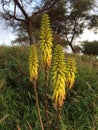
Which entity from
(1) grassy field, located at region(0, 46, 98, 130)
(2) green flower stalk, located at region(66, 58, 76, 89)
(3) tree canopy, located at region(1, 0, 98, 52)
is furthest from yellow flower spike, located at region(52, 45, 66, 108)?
(3) tree canopy, located at region(1, 0, 98, 52)

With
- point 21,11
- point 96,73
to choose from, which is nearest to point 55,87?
point 96,73

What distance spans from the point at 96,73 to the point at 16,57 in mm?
1853

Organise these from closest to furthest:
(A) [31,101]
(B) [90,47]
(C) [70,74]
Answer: (C) [70,74]
(A) [31,101]
(B) [90,47]

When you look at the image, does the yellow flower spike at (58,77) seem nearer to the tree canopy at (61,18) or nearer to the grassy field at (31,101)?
the grassy field at (31,101)

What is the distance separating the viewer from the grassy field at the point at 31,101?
23.8 feet

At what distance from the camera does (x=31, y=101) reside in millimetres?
8016

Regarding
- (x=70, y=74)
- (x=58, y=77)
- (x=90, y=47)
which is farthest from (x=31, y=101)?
(x=90, y=47)

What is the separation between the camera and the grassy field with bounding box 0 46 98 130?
7.27 metres

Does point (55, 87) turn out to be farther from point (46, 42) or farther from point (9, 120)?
point (9, 120)

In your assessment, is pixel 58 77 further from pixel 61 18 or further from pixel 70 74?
pixel 61 18

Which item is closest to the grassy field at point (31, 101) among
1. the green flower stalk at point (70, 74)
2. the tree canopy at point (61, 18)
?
the green flower stalk at point (70, 74)

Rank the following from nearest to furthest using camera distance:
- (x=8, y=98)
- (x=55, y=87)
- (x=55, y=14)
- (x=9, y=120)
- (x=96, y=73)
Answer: (x=55, y=87) < (x=9, y=120) < (x=8, y=98) < (x=96, y=73) < (x=55, y=14)

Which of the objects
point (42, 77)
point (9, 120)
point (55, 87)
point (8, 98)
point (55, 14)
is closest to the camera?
point (55, 87)

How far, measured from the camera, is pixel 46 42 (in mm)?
4668
